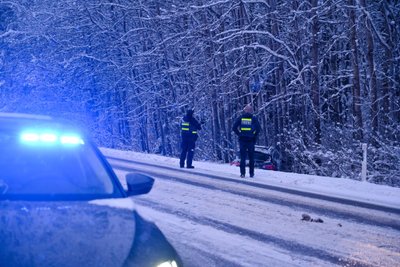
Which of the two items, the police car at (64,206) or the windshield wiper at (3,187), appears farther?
the windshield wiper at (3,187)

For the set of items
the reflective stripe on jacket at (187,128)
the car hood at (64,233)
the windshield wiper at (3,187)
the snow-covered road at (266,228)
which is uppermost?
the reflective stripe on jacket at (187,128)

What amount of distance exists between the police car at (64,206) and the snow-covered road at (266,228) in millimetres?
475

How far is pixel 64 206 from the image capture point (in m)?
2.95

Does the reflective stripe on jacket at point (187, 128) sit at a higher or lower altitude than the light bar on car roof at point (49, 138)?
lower

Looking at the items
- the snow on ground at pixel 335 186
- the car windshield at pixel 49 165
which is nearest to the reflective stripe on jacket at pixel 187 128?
the snow on ground at pixel 335 186

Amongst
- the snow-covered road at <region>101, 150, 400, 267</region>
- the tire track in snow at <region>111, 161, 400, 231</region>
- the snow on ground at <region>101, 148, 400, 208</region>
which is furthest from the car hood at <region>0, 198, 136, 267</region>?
the snow on ground at <region>101, 148, 400, 208</region>

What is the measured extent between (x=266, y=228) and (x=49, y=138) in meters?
3.83

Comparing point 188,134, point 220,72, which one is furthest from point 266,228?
point 220,72

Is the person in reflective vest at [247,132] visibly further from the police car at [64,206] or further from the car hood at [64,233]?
the car hood at [64,233]

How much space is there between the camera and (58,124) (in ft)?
12.5

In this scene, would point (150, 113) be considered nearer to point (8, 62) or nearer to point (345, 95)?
point (345, 95)

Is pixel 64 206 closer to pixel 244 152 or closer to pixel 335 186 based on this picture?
pixel 335 186

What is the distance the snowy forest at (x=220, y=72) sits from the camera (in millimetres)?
16797

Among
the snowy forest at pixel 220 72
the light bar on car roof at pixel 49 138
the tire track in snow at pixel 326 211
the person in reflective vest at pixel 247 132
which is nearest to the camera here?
the light bar on car roof at pixel 49 138
